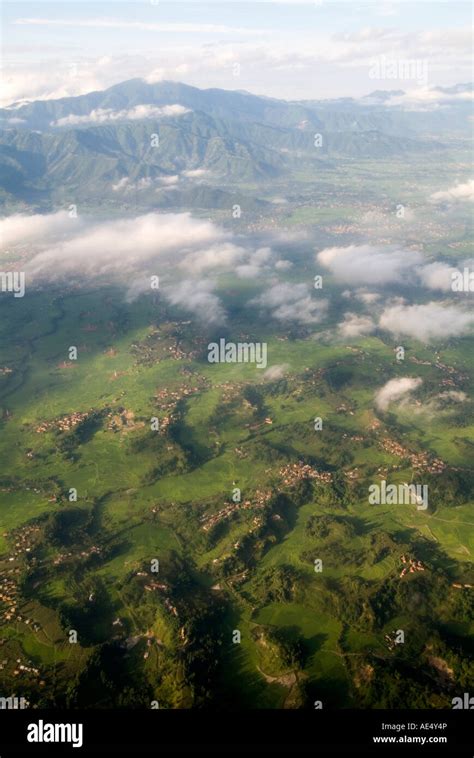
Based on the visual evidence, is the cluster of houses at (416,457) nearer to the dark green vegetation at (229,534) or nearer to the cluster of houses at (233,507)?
the dark green vegetation at (229,534)

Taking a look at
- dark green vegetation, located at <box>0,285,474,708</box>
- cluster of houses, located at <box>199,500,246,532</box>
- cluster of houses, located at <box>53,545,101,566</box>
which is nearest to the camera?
dark green vegetation, located at <box>0,285,474,708</box>

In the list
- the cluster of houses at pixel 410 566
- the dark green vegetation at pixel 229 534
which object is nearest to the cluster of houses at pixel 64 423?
the dark green vegetation at pixel 229 534

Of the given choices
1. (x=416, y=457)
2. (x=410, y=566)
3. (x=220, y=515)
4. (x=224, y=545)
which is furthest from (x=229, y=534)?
(x=416, y=457)

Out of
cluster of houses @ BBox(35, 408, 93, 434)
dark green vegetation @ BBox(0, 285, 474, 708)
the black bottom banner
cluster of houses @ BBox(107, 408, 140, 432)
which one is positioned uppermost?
cluster of houses @ BBox(35, 408, 93, 434)

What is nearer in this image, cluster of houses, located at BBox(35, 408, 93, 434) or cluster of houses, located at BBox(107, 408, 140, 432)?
cluster of houses, located at BBox(35, 408, 93, 434)

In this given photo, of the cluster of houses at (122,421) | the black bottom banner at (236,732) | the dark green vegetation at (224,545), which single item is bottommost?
the black bottom banner at (236,732)

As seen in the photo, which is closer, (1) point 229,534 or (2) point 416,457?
(1) point 229,534

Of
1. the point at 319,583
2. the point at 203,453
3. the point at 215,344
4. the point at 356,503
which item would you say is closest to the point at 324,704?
the point at 319,583

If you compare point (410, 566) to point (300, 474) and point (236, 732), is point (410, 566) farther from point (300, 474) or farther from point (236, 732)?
point (236, 732)

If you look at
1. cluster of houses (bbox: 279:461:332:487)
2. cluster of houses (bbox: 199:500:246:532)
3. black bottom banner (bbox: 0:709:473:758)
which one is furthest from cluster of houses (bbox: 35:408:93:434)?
black bottom banner (bbox: 0:709:473:758)

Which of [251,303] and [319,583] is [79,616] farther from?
[251,303]

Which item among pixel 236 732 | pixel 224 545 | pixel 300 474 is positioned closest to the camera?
pixel 236 732

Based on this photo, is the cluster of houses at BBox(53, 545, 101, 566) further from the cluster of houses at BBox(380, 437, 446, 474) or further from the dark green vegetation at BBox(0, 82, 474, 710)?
the cluster of houses at BBox(380, 437, 446, 474)
